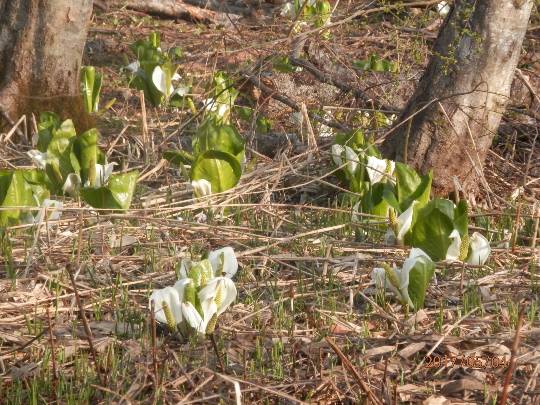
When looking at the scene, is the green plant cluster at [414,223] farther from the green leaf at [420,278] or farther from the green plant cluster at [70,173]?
the green plant cluster at [70,173]

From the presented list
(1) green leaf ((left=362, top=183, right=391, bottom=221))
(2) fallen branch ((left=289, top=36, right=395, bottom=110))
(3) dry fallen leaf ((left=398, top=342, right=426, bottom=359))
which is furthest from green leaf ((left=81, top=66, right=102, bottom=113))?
(3) dry fallen leaf ((left=398, top=342, right=426, bottom=359))

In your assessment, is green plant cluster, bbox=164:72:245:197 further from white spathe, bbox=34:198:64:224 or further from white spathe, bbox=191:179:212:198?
white spathe, bbox=34:198:64:224

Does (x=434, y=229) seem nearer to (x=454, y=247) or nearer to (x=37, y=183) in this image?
(x=454, y=247)

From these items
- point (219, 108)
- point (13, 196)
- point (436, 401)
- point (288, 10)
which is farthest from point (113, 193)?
point (288, 10)

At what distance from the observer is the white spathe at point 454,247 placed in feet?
12.1

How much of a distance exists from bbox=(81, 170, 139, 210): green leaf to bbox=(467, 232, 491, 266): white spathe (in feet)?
4.67

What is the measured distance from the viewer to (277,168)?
4949 mm

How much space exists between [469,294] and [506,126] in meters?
2.26

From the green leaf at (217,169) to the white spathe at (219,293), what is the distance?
59.2 inches

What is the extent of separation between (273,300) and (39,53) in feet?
8.43

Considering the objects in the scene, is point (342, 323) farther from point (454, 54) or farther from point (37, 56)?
point (37, 56)

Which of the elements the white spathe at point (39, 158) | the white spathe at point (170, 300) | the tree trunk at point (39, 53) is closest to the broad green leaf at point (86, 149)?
the white spathe at point (39, 158)

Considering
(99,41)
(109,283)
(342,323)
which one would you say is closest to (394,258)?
(342,323)

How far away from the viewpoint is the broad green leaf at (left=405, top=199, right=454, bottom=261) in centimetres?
369
